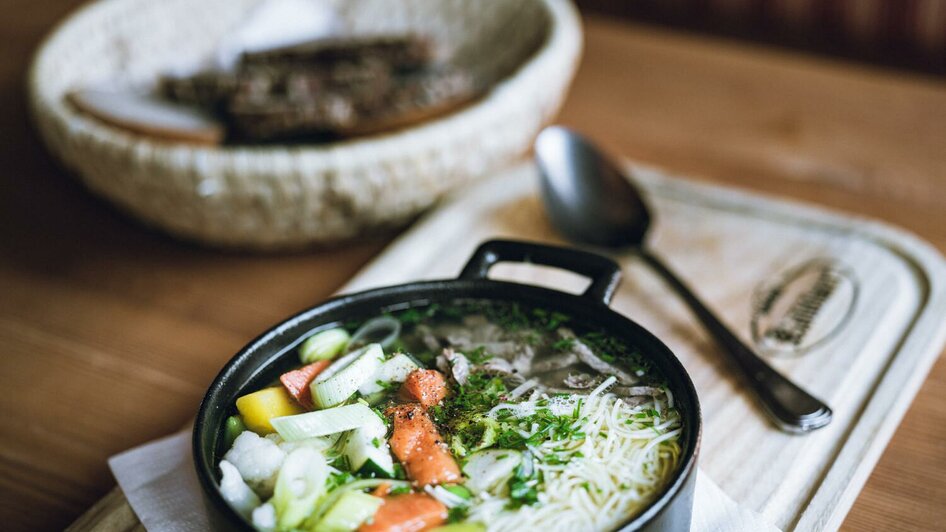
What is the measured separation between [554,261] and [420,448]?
411 millimetres

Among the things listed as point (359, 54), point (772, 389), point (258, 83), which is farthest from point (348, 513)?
point (359, 54)

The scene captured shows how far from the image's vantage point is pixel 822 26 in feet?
10.7

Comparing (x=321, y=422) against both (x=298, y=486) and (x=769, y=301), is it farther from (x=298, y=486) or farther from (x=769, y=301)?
(x=769, y=301)

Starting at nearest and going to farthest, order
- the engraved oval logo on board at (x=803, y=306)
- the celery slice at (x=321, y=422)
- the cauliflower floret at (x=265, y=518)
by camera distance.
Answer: the cauliflower floret at (x=265, y=518), the celery slice at (x=321, y=422), the engraved oval logo on board at (x=803, y=306)

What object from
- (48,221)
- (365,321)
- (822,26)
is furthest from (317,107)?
(822,26)

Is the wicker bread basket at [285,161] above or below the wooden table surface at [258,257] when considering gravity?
above

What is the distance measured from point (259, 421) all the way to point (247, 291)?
2.23ft

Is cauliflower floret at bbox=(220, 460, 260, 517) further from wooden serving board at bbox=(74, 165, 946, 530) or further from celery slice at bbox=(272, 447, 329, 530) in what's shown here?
wooden serving board at bbox=(74, 165, 946, 530)

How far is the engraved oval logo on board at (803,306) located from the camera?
56.6 inches

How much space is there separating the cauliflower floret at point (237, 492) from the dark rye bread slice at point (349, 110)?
1015 millimetres

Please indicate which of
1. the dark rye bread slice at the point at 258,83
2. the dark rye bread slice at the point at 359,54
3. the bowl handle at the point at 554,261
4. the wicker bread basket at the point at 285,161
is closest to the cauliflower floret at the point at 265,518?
the bowl handle at the point at 554,261

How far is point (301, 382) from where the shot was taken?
1080 millimetres

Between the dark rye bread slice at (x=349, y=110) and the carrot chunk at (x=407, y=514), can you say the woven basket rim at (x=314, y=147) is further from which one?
the carrot chunk at (x=407, y=514)

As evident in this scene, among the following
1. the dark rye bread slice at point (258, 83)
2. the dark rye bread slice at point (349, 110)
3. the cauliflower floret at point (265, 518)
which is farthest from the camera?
the dark rye bread slice at point (258, 83)
